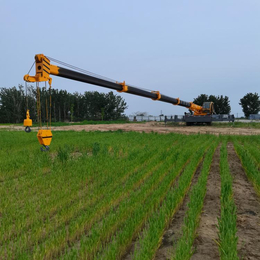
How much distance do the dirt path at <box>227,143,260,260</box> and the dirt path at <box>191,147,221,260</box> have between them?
315 mm

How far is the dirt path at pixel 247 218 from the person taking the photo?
2.66 metres

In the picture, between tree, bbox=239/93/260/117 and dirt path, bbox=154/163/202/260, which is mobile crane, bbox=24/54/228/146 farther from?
tree, bbox=239/93/260/117

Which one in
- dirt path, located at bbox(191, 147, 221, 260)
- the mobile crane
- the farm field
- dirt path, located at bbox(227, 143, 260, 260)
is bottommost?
dirt path, located at bbox(227, 143, 260, 260)

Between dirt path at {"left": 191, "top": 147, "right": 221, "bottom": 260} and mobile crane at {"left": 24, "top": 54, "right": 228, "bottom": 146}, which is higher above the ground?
mobile crane at {"left": 24, "top": 54, "right": 228, "bottom": 146}

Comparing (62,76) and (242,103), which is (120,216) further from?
(242,103)

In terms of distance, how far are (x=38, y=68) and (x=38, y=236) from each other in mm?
6272

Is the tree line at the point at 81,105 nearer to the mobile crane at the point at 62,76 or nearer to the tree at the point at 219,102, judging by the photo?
the tree at the point at 219,102

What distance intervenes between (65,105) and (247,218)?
63.5 meters

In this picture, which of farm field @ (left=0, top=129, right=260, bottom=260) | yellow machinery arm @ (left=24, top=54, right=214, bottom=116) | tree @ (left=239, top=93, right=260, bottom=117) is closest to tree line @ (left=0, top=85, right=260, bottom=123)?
tree @ (left=239, top=93, right=260, bottom=117)

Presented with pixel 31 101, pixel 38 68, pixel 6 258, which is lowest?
pixel 6 258

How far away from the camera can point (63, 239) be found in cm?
262

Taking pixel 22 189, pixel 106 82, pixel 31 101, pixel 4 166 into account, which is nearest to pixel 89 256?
pixel 22 189

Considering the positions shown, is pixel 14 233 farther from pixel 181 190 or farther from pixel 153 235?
pixel 181 190

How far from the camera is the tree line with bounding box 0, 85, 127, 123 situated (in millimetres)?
59406
